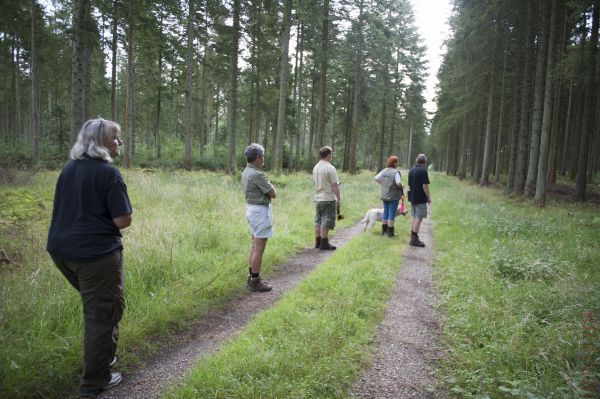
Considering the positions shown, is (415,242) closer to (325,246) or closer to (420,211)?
(420,211)

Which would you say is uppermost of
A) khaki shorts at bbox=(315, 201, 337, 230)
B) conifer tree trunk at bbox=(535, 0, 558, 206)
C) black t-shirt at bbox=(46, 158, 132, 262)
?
conifer tree trunk at bbox=(535, 0, 558, 206)

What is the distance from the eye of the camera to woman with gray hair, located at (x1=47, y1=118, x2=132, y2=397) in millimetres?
2791

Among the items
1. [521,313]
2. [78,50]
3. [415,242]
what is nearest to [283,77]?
[78,50]

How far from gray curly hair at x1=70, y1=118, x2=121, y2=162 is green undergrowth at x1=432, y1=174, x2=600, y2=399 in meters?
3.83

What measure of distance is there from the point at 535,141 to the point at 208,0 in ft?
57.2

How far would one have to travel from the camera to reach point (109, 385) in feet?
10.1

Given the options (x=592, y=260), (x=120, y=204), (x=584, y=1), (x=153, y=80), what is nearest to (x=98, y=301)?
(x=120, y=204)

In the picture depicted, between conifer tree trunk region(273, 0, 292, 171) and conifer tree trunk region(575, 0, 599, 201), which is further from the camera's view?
conifer tree trunk region(273, 0, 292, 171)

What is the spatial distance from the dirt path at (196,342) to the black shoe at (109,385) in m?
0.04

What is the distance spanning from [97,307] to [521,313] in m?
4.85

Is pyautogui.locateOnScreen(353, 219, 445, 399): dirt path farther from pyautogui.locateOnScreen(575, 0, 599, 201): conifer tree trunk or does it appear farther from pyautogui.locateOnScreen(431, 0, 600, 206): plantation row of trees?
pyautogui.locateOnScreen(575, 0, 599, 201): conifer tree trunk

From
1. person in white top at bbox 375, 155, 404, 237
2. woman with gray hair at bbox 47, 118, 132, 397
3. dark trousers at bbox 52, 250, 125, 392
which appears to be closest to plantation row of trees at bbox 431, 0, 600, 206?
person in white top at bbox 375, 155, 404, 237

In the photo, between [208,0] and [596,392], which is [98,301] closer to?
[596,392]

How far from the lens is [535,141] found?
47.6 ft
